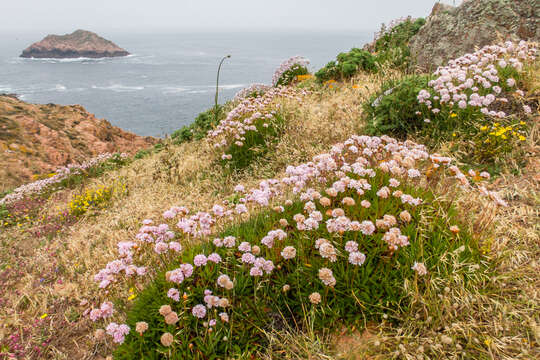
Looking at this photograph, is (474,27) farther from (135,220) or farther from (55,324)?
(55,324)

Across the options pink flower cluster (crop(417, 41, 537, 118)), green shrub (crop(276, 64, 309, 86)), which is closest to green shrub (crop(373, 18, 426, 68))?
green shrub (crop(276, 64, 309, 86))

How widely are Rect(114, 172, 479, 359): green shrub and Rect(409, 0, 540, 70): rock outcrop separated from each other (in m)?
7.11

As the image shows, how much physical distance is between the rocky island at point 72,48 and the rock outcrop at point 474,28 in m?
142

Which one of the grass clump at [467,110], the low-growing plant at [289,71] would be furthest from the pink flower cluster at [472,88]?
the low-growing plant at [289,71]

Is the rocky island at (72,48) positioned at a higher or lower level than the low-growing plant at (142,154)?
higher

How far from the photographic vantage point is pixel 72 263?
5297 mm

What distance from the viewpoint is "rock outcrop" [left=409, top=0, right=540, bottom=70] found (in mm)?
8008

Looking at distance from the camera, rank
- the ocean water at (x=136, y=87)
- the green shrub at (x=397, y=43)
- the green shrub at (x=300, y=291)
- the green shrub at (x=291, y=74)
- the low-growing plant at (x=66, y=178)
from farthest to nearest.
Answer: the ocean water at (x=136, y=87)
the green shrub at (x=291, y=74)
the green shrub at (x=397, y=43)
the low-growing plant at (x=66, y=178)
the green shrub at (x=300, y=291)

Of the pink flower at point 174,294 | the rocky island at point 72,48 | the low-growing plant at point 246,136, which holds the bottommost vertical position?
the pink flower at point 174,294

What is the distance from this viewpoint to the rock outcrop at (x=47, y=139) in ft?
44.0

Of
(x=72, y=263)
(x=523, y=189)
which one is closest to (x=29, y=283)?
(x=72, y=263)

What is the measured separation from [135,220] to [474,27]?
995cm

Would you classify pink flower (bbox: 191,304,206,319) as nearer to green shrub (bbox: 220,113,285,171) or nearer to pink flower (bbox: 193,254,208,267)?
pink flower (bbox: 193,254,208,267)

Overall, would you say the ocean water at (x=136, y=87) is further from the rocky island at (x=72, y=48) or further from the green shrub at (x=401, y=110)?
the green shrub at (x=401, y=110)
